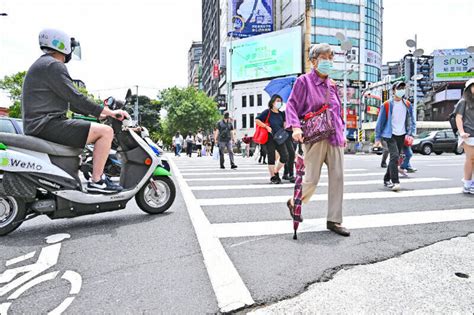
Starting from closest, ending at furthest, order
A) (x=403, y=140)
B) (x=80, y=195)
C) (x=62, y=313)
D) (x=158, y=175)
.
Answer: (x=62, y=313), (x=80, y=195), (x=158, y=175), (x=403, y=140)

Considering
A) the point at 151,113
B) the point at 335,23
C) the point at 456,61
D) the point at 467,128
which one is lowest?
the point at 467,128

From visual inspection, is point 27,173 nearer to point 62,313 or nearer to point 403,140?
point 62,313

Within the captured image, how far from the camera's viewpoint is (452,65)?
208 feet

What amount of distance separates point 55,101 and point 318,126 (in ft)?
8.37

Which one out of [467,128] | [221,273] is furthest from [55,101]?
[467,128]

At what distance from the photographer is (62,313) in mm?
1960

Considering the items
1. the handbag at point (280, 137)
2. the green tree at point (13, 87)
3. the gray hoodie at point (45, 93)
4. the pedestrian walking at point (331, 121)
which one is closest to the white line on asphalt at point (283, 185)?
the handbag at point (280, 137)

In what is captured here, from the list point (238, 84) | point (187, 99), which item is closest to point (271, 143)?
point (187, 99)

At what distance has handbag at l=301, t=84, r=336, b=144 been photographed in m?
3.46

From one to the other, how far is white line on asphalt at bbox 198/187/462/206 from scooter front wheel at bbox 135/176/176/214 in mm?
682

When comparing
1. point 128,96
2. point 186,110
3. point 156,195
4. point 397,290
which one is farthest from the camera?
point 186,110

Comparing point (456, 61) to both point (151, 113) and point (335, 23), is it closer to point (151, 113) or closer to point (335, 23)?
point (335, 23)

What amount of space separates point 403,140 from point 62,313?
19.7ft

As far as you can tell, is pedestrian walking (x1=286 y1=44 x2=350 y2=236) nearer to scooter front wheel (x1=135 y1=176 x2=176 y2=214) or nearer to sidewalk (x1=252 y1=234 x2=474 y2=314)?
sidewalk (x1=252 y1=234 x2=474 y2=314)
